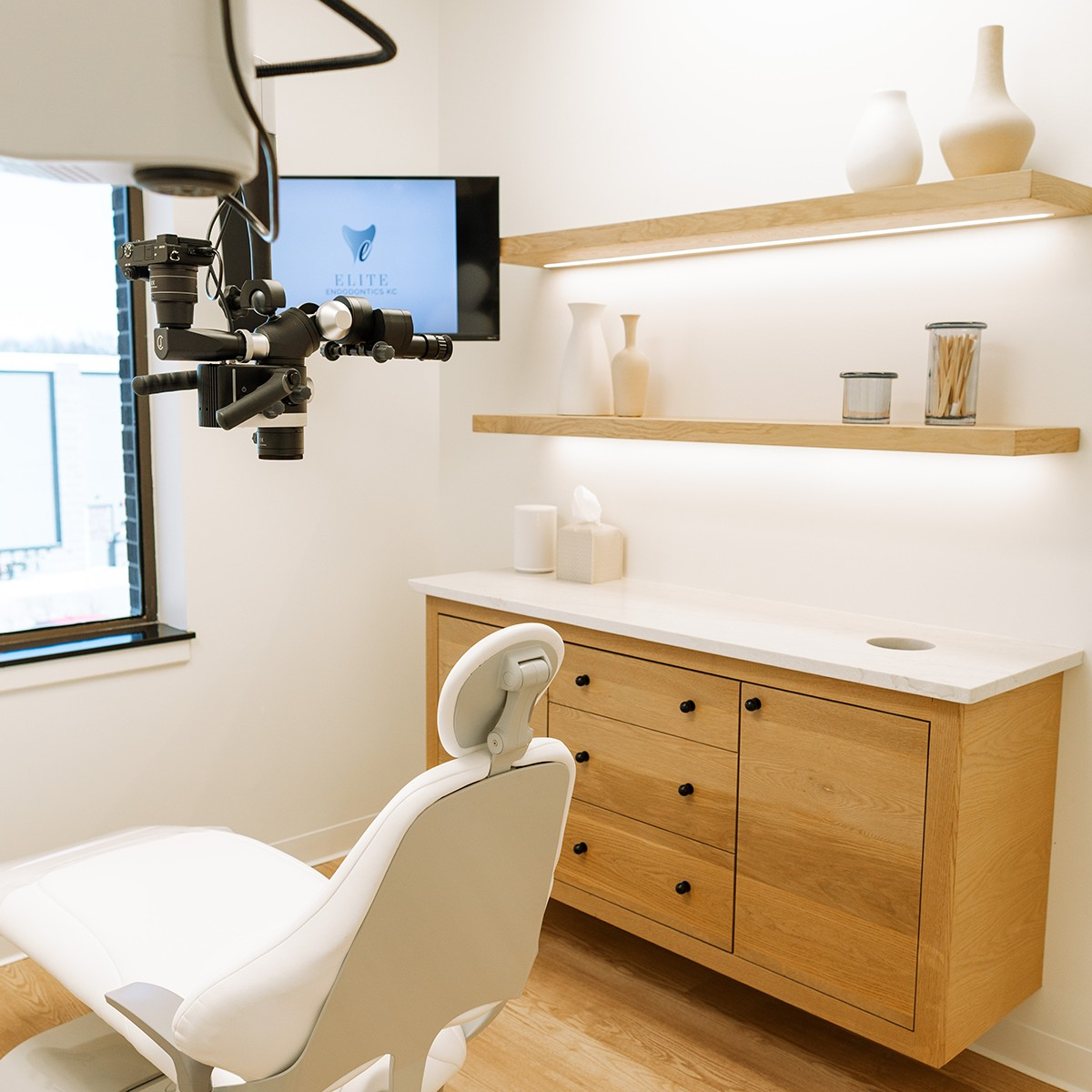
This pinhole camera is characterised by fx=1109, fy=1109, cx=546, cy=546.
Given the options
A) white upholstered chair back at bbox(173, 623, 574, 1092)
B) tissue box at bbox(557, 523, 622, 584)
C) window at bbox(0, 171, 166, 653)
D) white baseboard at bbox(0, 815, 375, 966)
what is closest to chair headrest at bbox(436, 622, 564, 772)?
white upholstered chair back at bbox(173, 623, 574, 1092)

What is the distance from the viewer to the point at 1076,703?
2238mm

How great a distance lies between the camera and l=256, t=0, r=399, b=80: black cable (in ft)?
1.72

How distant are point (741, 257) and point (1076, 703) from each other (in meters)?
1.29

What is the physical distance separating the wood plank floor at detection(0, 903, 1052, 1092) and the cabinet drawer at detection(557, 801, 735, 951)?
0.24 m

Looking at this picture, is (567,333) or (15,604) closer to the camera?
(15,604)

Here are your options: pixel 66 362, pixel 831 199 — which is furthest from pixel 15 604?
pixel 831 199

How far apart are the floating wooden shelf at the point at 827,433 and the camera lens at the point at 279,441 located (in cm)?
124

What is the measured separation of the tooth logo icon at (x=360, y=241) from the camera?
3027mm

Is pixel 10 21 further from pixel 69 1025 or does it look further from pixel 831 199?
pixel 69 1025

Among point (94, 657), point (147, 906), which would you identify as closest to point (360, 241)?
point (94, 657)

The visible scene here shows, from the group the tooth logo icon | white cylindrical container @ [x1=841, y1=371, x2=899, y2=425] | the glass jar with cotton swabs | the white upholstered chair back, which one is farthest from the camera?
the tooth logo icon

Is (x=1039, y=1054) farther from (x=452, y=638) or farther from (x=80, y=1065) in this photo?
(x=80, y=1065)

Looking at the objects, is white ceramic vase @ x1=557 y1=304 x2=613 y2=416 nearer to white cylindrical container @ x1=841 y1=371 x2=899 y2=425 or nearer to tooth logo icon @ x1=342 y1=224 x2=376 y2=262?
tooth logo icon @ x1=342 y1=224 x2=376 y2=262

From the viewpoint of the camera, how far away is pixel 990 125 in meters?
2.08
